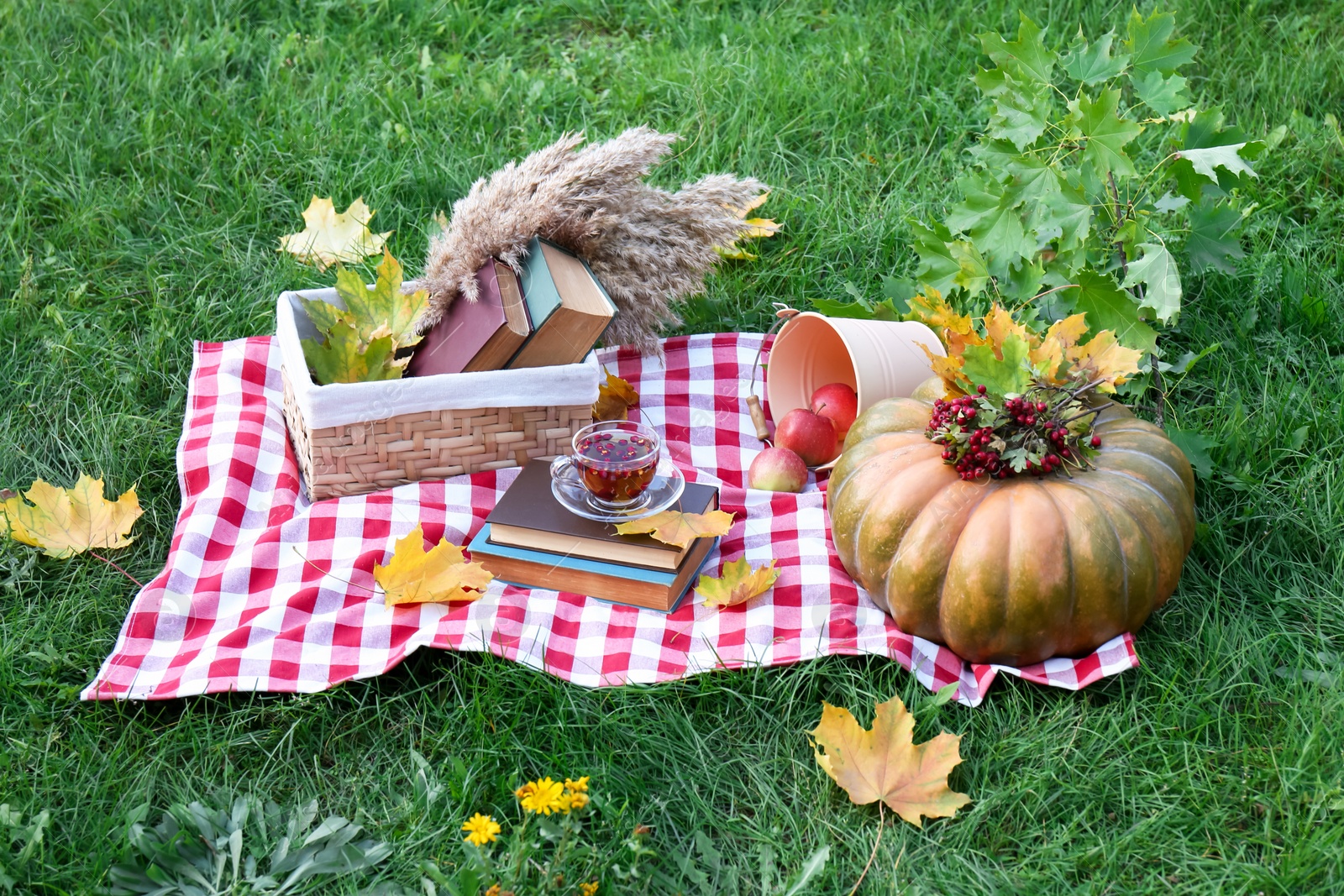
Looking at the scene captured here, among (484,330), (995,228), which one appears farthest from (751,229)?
(484,330)

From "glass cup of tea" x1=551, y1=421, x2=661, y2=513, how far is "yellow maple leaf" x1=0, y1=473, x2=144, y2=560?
102 centimetres

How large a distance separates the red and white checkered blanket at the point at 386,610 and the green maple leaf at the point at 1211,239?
3.05 feet

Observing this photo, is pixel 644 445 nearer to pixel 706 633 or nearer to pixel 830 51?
pixel 706 633

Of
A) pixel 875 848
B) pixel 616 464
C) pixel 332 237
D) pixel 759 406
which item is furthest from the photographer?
pixel 332 237

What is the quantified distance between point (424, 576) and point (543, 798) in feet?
2.33

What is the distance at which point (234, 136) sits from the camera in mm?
3781

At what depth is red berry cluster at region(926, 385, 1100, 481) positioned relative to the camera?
2.08 metres

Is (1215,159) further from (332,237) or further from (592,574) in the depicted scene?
(332,237)

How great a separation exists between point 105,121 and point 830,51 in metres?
2.53

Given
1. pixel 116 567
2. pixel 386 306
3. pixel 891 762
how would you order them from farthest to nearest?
→ 1. pixel 386 306
2. pixel 116 567
3. pixel 891 762

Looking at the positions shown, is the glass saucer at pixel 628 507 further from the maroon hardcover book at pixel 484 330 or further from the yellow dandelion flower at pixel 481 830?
the yellow dandelion flower at pixel 481 830

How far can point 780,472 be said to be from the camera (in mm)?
2646

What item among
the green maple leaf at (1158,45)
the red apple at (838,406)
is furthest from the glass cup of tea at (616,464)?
the green maple leaf at (1158,45)

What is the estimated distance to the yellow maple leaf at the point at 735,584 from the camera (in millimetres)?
2281
